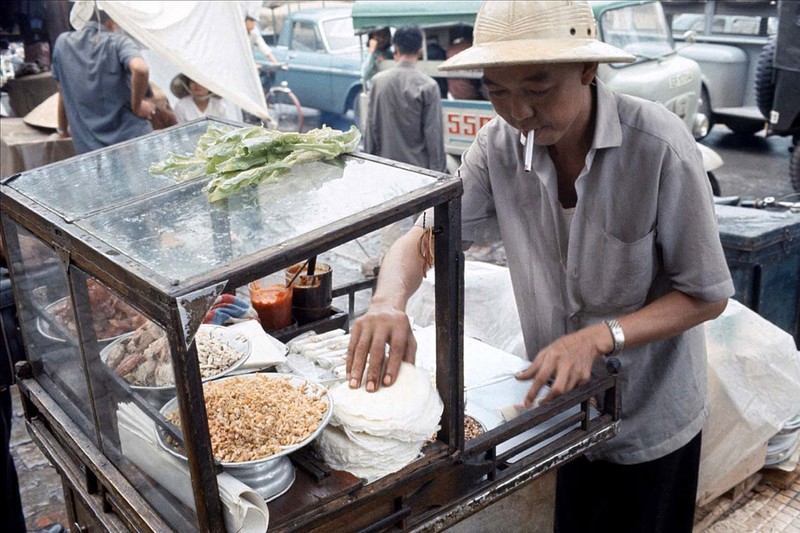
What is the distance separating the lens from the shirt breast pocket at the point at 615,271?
1837 millimetres

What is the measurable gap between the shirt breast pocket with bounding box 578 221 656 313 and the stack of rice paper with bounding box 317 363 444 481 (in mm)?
636

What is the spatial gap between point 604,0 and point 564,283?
19.1 ft

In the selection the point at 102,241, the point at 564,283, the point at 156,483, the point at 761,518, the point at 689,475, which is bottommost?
the point at 761,518

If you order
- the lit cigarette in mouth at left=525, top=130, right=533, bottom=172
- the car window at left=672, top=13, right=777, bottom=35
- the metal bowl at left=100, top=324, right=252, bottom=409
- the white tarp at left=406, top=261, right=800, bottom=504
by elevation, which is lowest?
the white tarp at left=406, top=261, right=800, bottom=504

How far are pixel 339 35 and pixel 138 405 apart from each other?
1128cm

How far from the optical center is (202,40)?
6.67m

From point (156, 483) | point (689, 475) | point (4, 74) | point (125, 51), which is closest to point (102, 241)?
point (156, 483)

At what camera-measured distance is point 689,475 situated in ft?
7.09

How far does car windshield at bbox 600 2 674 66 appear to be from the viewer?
708 cm

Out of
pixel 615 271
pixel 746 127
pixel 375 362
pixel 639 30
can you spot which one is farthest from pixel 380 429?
pixel 746 127

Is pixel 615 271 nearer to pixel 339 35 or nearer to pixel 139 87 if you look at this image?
pixel 139 87

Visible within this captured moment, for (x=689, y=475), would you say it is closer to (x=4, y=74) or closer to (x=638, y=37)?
(x=638, y=37)

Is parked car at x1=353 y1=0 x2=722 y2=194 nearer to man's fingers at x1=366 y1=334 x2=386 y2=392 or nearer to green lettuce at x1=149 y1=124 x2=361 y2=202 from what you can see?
green lettuce at x1=149 y1=124 x2=361 y2=202

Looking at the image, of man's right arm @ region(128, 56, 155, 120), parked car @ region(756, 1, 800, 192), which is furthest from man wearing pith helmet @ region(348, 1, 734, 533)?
parked car @ region(756, 1, 800, 192)
